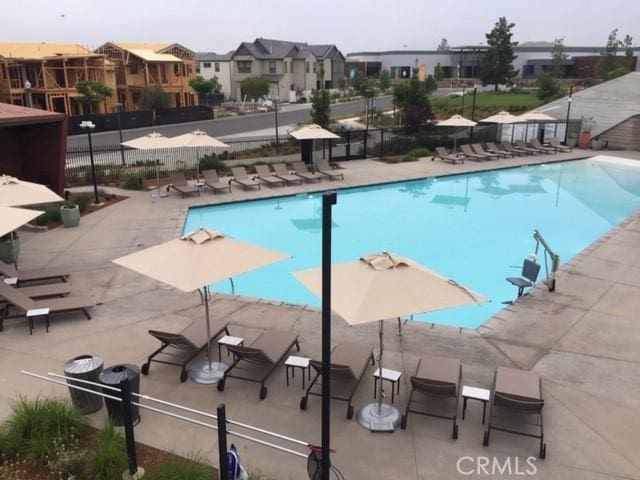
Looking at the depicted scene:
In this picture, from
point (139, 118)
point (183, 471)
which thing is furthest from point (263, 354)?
point (139, 118)

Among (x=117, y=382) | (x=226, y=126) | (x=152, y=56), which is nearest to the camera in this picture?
(x=117, y=382)

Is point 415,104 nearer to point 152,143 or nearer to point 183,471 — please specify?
point 152,143

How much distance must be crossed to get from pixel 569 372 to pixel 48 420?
7.03m

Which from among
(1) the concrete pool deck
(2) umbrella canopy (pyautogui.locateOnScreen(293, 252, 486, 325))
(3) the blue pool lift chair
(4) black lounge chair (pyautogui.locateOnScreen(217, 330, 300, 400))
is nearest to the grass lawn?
(1) the concrete pool deck

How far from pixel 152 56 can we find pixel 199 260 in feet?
183

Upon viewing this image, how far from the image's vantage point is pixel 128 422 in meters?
5.36

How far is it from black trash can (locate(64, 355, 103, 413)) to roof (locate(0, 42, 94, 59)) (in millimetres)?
49466

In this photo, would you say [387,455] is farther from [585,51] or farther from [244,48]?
[585,51]

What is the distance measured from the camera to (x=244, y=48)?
7606 centimetres

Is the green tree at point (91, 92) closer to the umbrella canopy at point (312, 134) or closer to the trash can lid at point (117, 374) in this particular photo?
the umbrella canopy at point (312, 134)

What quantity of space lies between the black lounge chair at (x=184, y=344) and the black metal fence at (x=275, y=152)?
14.3m

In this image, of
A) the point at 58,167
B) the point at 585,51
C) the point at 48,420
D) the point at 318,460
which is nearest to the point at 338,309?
the point at 318,460

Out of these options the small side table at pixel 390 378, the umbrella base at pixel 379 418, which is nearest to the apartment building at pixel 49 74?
the small side table at pixel 390 378

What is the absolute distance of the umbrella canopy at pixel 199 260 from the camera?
22.0 ft
